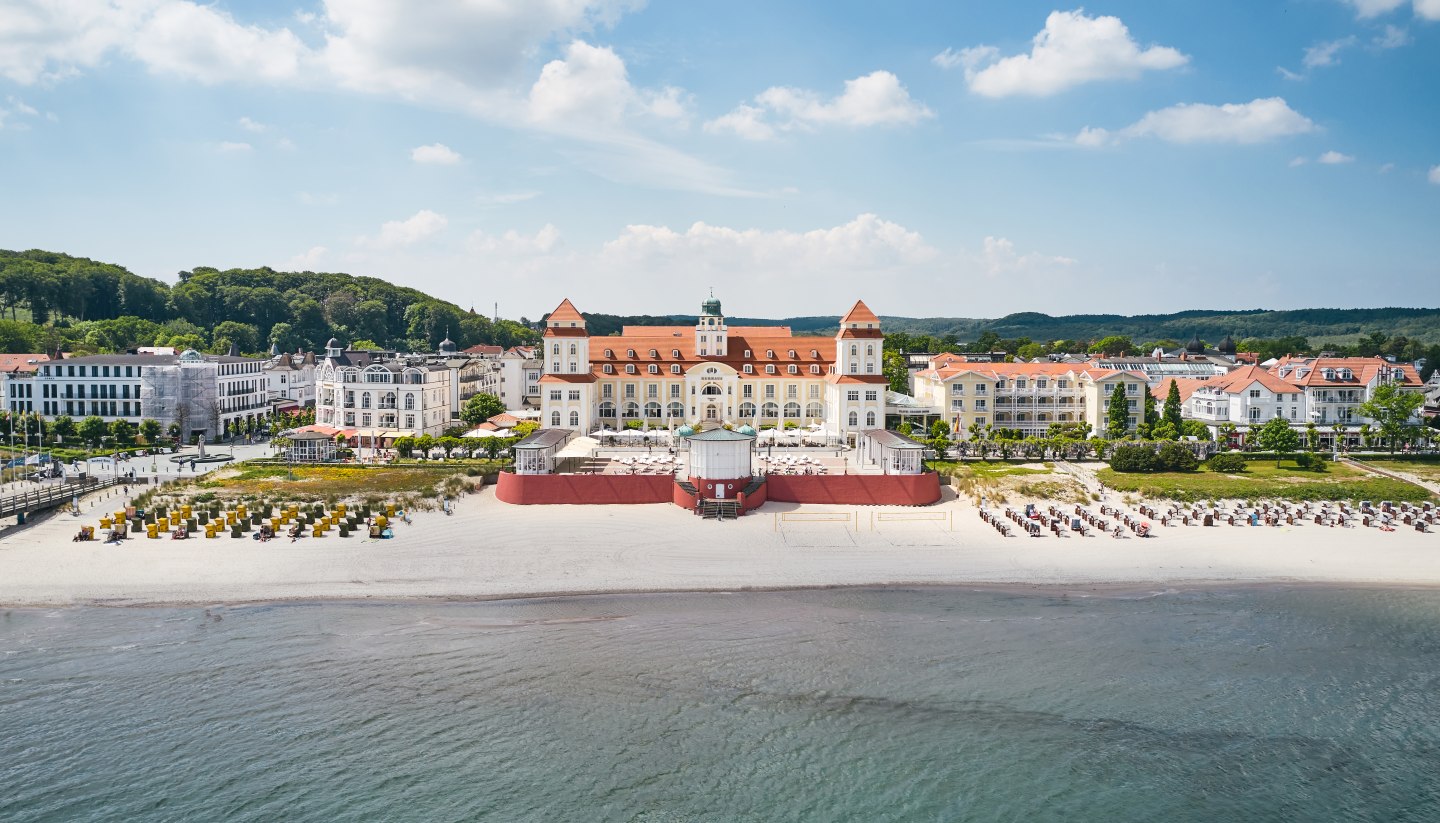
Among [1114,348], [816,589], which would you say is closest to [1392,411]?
[816,589]

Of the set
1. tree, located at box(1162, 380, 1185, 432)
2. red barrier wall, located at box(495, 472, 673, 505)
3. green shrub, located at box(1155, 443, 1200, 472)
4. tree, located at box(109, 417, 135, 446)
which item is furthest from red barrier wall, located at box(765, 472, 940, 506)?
tree, located at box(109, 417, 135, 446)

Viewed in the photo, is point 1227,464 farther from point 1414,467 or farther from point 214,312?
point 214,312

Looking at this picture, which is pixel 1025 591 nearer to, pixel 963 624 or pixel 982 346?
pixel 963 624

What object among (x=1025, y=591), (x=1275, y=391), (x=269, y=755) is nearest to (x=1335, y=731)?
(x=1025, y=591)

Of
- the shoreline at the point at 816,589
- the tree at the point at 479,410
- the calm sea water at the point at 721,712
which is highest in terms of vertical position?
the tree at the point at 479,410

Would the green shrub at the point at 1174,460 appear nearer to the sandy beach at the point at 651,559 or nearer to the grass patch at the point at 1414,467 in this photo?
the grass patch at the point at 1414,467

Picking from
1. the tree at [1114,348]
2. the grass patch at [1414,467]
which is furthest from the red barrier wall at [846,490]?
the tree at [1114,348]
